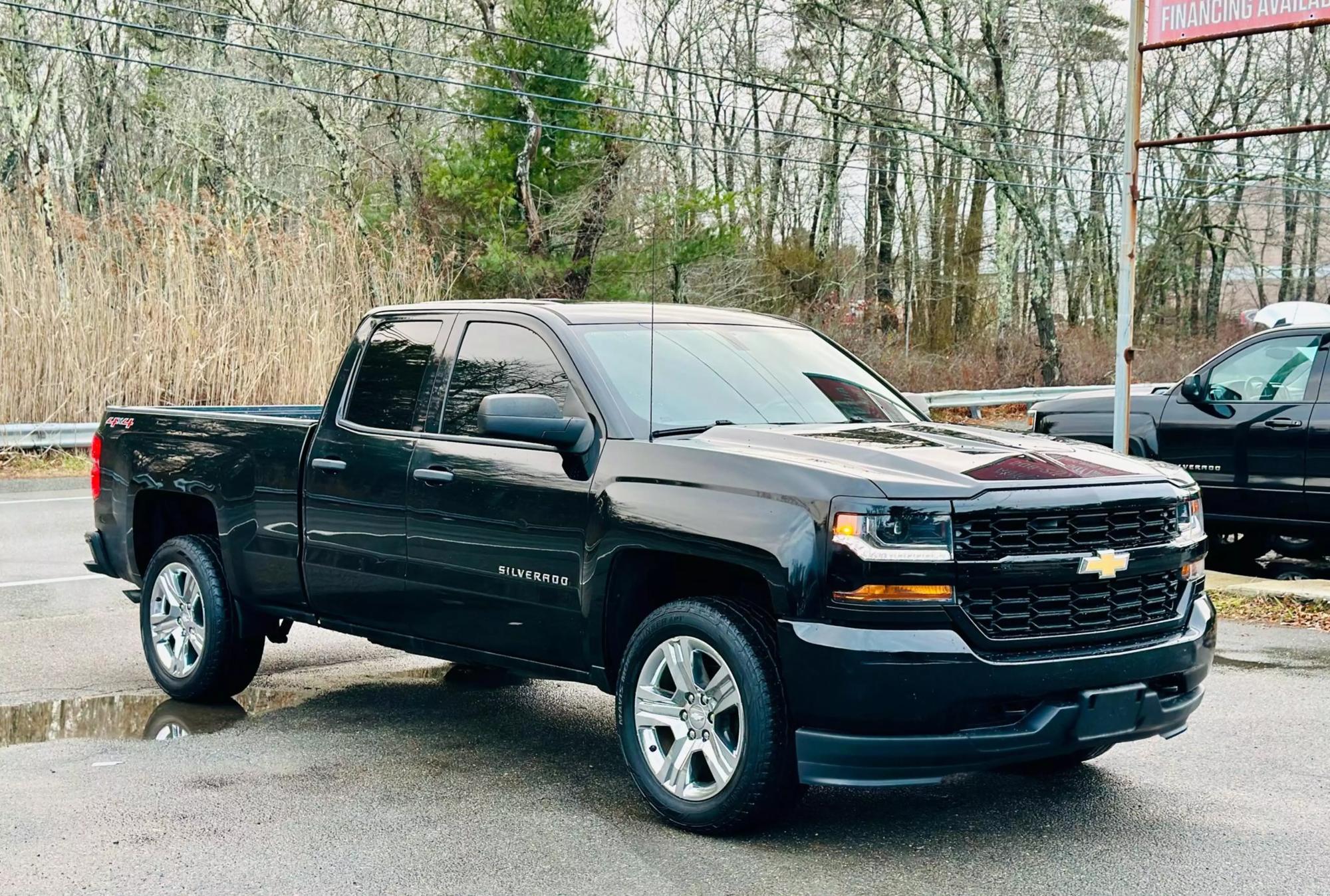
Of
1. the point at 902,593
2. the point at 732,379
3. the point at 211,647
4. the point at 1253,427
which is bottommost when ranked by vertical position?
the point at 211,647

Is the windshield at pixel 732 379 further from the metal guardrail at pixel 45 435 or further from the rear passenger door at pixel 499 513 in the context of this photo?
the metal guardrail at pixel 45 435

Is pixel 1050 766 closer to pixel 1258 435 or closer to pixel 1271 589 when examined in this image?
pixel 1271 589

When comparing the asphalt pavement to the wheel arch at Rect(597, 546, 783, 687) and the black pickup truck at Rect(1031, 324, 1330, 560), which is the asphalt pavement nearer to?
the wheel arch at Rect(597, 546, 783, 687)

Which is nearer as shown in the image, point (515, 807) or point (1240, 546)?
point (515, 807)

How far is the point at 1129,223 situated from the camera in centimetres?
1019

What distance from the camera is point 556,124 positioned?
28984mm

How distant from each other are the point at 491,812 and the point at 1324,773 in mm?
3182

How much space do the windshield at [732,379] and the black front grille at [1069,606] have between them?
1370 mm

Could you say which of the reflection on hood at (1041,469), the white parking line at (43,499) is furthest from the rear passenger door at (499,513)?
the white parking line at (43,499)

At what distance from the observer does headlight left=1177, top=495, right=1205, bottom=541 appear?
16.3 feet

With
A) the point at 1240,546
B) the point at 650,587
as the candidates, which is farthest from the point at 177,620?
the point at 1240,546

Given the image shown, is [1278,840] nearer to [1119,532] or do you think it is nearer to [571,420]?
[1119,532]

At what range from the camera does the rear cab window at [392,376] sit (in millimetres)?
6117

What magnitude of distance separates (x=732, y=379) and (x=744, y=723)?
1.60 meters
